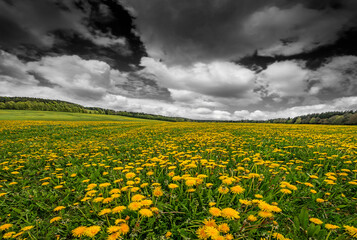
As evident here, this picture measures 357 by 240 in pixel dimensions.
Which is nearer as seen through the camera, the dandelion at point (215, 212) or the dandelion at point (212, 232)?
the dandelion at point (212, 232)

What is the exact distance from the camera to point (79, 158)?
5996 millimetres

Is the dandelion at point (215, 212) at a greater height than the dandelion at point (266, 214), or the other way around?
the dandelion at point (266, 214)

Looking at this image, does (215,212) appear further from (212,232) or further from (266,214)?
(266,214)

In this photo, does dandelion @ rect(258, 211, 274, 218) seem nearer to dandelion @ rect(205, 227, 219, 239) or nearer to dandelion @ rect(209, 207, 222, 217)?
dandelion @ rect(209, 207, 222, 217)

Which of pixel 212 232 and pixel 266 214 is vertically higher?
pixel 266 214

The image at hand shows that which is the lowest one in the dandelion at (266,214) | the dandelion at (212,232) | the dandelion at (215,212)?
the dandelion at (212,232)

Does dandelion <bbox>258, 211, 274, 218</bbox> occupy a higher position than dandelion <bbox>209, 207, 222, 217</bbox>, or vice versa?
dandelion <bbox>258, 211, 274, 218</bbox>

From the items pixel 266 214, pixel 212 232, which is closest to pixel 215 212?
pixel 212 232

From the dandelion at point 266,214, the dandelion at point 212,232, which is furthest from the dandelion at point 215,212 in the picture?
the dandelion at point 266,214

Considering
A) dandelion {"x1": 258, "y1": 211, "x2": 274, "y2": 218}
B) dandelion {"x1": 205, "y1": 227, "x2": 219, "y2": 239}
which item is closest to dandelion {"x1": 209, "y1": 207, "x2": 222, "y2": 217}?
dandelion {"x1": 205, "y1": 227, "x2": 219, "y2": 239}

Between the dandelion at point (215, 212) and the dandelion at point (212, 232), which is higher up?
the dandelion at point (215, 212)

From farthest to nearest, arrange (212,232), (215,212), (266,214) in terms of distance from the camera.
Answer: (215,212)
(266,214)
(212,232)

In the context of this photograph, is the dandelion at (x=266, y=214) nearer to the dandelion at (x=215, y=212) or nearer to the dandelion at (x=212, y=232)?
the dandelion at (x=215, y=212)

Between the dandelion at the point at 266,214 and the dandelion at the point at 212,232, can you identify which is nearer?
the dandelion at the point at 212,232
